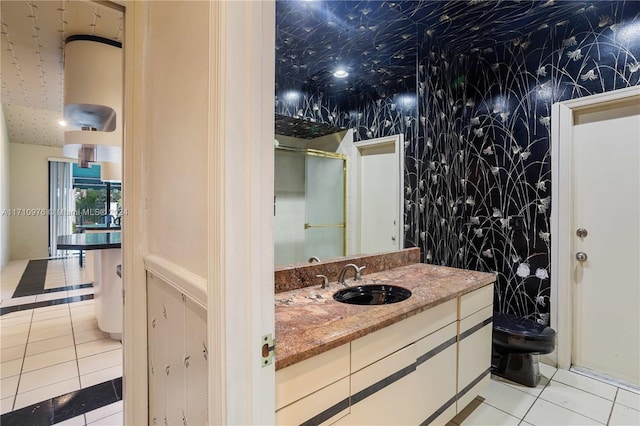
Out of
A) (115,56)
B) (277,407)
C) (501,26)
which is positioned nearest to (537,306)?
(501,26)

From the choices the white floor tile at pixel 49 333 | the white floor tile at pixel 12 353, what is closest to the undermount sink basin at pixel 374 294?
the white floor tile at pixel 12 353

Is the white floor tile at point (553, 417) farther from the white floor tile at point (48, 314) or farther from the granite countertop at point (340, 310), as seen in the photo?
the white floor tile at point (48, 314)

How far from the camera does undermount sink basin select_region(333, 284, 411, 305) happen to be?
1681mm

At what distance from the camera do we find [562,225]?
2377mm

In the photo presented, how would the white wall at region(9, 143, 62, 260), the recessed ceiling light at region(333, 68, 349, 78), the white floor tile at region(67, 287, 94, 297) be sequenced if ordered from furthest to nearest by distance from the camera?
1. the white wall at region(9, 143, 62, 260)
2. the white floor tile at region(67, 287, 94, 297)
3. the recessed ceiling light at region(333, 68, 349, 78)

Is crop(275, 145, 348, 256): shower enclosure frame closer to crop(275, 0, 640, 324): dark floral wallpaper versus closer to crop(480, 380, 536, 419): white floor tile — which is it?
crop(275, 0, 640, 324): dark floral wallpaper

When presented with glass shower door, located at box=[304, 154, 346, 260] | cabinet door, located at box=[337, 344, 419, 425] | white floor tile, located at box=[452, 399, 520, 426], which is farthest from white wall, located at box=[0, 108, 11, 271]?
white floor tile, located at box=[452, 399, 520, 426]

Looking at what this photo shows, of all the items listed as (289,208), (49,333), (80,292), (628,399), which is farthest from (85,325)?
(628,399)

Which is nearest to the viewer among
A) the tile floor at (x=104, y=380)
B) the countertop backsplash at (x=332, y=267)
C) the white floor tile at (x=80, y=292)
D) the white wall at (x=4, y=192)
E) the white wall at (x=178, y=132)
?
the white wall at (x=178, y=132)

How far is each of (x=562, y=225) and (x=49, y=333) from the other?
15.3 ft

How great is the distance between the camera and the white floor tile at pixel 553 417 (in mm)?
1827

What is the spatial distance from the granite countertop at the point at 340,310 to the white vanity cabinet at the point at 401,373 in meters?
0.04

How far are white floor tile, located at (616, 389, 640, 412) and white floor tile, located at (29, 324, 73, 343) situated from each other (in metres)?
4.53

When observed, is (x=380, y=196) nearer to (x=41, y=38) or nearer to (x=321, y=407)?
(x=321, y=407)
